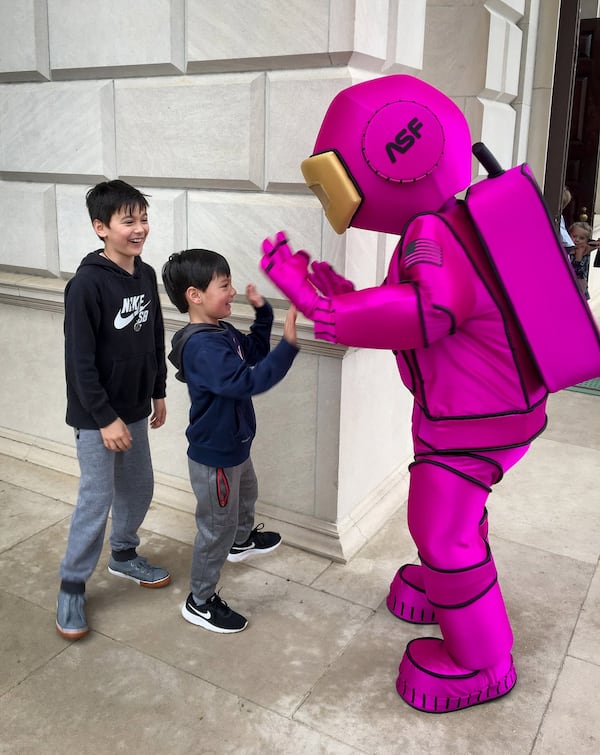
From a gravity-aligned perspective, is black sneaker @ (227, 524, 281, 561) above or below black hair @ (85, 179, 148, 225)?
below

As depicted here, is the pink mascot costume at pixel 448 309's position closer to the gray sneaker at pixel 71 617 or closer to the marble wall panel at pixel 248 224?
the marble wall panel at pixel 248 224

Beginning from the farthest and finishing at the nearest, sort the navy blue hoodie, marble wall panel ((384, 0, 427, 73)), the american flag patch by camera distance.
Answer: marble wall panel ((384, 0, 427, 73)) → the navy blue hoodie → the american flag patch

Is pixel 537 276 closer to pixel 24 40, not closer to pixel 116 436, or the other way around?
pixel 116 436

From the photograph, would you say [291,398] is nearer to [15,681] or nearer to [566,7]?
[15,681]

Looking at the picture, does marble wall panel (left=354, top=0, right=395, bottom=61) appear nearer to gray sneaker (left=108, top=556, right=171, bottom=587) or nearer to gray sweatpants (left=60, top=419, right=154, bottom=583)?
gray sweatpants (left=60, top=419, right=154, bottom=583)

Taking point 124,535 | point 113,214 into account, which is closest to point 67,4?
point 113,214

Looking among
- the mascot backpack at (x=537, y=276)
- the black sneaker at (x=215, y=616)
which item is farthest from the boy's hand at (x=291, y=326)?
the black sneaker at (x=215, y=616)

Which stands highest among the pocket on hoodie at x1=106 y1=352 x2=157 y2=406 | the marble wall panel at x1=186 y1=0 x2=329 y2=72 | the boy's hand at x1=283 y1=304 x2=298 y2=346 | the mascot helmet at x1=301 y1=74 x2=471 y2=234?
the marble wall panel at x1=186 y1=0 x2=329 y2=72

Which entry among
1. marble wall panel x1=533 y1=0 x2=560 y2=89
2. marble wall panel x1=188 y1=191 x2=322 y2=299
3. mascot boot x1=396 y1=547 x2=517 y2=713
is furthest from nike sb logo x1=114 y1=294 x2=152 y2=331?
marble wall panel x1=533 y1=0 x2=560 y2=89

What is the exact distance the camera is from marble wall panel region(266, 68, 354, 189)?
2.73 m

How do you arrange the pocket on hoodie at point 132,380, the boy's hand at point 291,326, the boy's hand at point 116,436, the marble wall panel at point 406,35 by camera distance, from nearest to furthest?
1. the boy's hand at point 291,326
2. the boy's hand at point 116,436
3. the pocket on hoodie at point 132,380
4. the marble wall panel at point 406,35

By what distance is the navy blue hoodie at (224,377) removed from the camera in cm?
222

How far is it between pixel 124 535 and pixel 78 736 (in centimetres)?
86

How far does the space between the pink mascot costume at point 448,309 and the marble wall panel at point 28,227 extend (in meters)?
1.92
